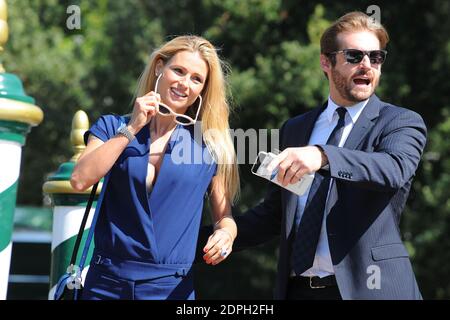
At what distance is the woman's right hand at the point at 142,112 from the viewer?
301 centimetres

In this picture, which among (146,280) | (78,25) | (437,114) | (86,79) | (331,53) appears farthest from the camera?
(86,79)

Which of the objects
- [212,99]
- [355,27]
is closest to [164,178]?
[212,99]

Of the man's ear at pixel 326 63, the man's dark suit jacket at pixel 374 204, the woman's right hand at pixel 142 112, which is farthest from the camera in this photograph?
the man's ear at pixel 326 63

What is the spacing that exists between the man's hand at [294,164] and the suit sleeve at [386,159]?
0.07m

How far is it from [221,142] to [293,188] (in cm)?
43

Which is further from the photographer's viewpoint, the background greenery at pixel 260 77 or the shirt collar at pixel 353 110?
the background greenery at pixel 260 77

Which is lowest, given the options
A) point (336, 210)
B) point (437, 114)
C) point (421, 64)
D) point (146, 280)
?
point (146, 280)

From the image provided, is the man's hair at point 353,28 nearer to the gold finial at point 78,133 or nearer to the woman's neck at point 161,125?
the woman's neck at point 161,125

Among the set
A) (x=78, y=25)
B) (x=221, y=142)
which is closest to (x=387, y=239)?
(x=221, y=142)

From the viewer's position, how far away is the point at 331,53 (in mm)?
3510

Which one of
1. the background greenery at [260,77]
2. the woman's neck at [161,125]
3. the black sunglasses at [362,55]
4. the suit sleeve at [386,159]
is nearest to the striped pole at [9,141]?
the woman's neck at [161,125]

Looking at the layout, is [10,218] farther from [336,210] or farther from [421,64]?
[421,64]

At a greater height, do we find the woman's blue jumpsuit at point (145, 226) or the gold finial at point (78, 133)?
the gold finial at point (78, 133)

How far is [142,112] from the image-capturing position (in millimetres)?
3014
